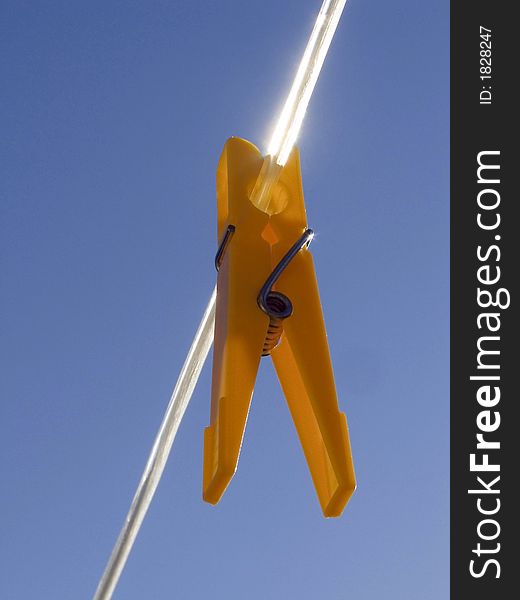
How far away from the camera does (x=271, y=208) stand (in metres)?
1.90

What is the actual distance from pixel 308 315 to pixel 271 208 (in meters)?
0.30

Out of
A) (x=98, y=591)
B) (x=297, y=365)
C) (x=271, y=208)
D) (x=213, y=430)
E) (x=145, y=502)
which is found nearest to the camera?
(x=213, y=430)

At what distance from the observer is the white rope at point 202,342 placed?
1.73 m

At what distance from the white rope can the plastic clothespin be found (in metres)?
0.08

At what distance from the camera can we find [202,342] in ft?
6.24

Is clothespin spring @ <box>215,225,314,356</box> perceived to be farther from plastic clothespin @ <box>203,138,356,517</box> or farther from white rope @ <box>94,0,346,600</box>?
white rope @ <box>94,0,346,600</box>

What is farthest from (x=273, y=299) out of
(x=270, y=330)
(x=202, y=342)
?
(x=202, y=342)

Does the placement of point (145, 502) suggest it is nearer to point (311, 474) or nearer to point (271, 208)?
point (311, 474)

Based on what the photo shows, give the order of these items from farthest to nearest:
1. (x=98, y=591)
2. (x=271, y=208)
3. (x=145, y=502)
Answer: (x=98, y=591) → (x=145, y=502) → (x=271, y=208)

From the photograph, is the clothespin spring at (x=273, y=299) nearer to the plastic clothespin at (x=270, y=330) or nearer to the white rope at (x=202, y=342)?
the plastic clothespin at (x=270, y=330)

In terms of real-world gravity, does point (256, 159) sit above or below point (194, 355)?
above

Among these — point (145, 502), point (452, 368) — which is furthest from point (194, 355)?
point (452, 368)

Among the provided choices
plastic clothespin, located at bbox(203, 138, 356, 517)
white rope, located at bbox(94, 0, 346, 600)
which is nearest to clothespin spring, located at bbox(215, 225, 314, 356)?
plastic clothespin, located at bbox(203, 138, 356, 517)

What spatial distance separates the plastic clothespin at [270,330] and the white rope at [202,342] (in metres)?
0.08
